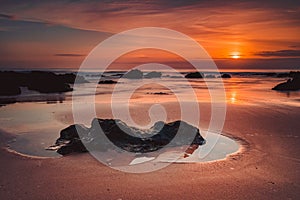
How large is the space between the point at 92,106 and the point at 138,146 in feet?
23.1

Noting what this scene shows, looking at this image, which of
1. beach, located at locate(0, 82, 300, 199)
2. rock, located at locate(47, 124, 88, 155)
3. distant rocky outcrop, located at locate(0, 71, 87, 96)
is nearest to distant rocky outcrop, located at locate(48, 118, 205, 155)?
rock, located at locate(47, 124, 88, 155)

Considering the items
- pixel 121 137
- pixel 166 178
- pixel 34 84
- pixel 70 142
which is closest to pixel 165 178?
pixel 166 178

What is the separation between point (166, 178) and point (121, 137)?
2472 millimetres

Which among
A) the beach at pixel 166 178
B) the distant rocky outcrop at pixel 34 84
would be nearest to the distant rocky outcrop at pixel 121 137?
the beach at pixel 166 178

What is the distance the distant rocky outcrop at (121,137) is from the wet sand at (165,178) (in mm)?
649

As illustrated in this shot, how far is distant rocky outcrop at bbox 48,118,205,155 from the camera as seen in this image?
679cm

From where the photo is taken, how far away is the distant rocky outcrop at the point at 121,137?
6.79m

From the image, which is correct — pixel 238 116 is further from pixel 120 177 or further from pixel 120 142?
pixel 120 177

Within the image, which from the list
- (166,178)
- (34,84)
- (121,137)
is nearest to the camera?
(166,178)

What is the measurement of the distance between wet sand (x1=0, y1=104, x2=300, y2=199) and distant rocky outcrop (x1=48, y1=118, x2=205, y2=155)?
649mm

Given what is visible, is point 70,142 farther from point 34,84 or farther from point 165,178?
point 34,84

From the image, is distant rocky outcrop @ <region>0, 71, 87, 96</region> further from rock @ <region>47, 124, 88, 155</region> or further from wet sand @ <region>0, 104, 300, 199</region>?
wet sand @ <region>0, 104, 300, 199</region>

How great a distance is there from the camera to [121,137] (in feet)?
23.7

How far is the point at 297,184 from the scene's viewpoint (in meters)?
4.68
